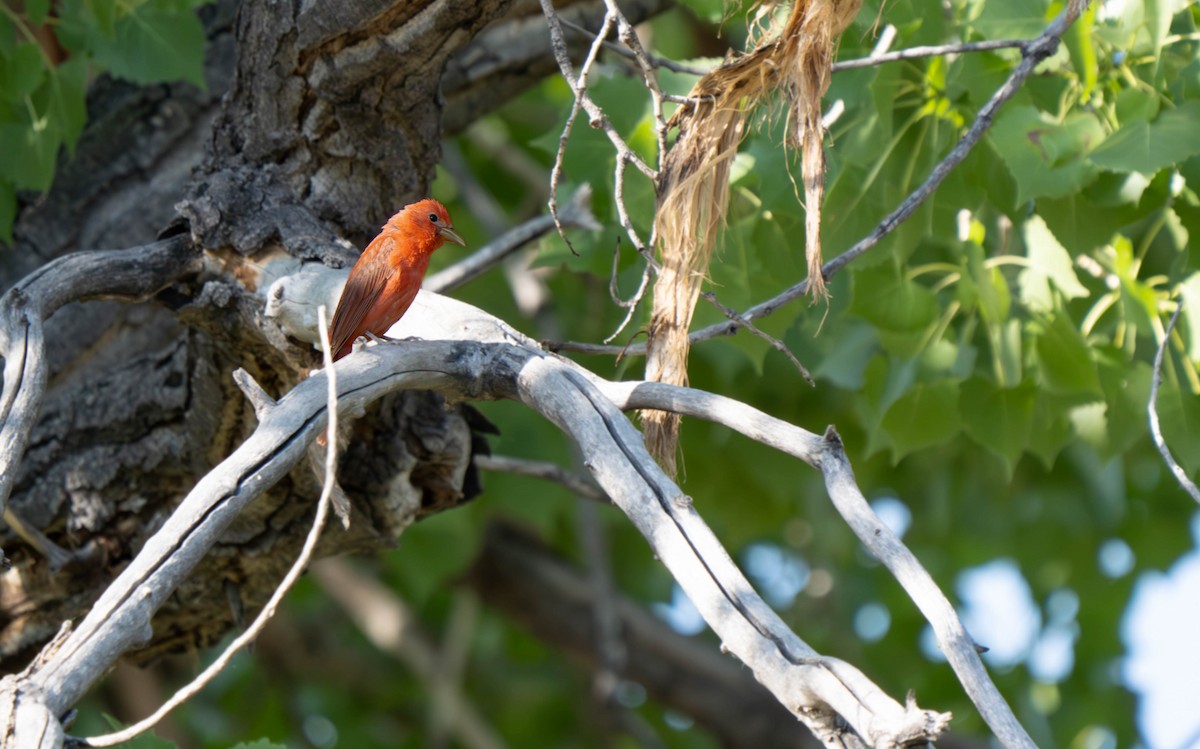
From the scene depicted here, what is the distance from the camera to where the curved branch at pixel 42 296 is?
2143 millimetres

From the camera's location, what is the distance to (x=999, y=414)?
140 inches

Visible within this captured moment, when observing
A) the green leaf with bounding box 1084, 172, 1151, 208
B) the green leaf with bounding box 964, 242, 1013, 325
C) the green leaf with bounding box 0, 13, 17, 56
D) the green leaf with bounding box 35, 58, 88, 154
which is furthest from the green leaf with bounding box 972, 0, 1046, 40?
the green leaf with bounding box 0, 13, 17, 56

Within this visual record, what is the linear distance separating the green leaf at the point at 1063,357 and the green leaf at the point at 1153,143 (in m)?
0.62

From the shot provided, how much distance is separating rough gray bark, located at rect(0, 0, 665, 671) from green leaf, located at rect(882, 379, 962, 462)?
126 centimetres

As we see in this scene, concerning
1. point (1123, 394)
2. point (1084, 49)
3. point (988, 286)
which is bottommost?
point (1123, 394)

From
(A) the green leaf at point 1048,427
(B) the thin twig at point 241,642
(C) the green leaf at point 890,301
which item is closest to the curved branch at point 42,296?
(B) the thin twig at point 241,642

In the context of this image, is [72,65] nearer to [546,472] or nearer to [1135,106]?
[546,472]

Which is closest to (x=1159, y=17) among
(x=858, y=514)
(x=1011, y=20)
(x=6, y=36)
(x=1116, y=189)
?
(x=1011, y=20)

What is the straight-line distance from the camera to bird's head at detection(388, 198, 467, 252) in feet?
10.5

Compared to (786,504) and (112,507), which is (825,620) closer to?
(786,504)

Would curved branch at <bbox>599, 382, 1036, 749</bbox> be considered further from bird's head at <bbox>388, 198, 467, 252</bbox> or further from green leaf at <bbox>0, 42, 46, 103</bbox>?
green leaf at <bbox>0, 42, 46, 103</bbox>

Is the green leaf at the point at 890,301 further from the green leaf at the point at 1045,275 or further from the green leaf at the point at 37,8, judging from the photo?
the green leaf at the point at 37,8

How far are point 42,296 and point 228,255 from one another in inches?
17.9

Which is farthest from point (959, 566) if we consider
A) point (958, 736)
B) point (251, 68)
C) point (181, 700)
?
point (181, 700)
